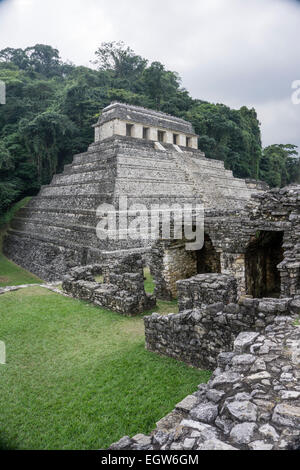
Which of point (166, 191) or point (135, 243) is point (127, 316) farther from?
point (166, 191)

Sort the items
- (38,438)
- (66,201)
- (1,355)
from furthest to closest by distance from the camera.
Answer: (66,201), (1,355), (38,438)

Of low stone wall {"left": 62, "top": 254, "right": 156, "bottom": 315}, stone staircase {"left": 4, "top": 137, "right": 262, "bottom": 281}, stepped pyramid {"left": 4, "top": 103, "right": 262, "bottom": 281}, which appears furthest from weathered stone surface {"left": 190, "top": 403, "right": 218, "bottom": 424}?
stone staircase {"left": 4, "top": 137, "right": 262, "bottom": 281}

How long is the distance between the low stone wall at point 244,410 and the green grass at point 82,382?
3.66 ft

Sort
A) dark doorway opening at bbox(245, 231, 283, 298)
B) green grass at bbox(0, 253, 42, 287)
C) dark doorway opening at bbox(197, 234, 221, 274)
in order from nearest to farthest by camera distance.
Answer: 1. dark doorway opening at bbox(245, 231, 283, 298)
2. dark doorway opening at bbox(197, 234, 221, 274)
3. green grass at bbox(0, 253, 42, 287)

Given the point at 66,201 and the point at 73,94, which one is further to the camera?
the point at 73,94

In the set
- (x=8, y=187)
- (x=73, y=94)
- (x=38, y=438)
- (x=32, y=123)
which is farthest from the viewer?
(x=73, y=94)

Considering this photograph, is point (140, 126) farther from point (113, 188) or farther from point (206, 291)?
point (206, 291)

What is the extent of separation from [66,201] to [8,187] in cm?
584

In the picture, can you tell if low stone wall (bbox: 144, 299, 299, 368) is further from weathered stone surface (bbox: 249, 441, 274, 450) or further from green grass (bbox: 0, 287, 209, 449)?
weathered stone surface (bbox: 249, 441, 274, 450)

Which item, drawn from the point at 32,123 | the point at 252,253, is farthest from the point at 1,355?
the point at 32,123

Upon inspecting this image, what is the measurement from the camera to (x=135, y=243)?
1396 cm

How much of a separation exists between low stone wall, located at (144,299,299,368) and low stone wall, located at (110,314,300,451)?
2.41ft

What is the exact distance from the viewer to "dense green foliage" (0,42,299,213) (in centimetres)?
2617
